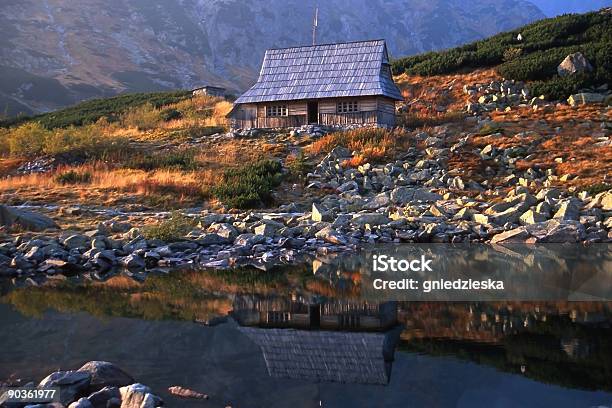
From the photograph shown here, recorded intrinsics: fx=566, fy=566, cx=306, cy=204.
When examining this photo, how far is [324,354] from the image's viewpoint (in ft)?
27.2

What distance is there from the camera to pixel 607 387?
676 centimetres

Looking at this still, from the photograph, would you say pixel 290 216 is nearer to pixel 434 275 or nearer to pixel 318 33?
pixel 434 275

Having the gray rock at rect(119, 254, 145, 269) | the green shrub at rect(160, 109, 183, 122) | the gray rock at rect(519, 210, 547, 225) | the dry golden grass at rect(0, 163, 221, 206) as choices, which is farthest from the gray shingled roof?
the gray rock at rect(119, 254, 145, 269)

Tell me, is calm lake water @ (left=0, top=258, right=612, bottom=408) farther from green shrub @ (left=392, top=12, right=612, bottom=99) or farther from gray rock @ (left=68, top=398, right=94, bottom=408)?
green shrub @ (left=392, top=12, right=612, bottom=99)

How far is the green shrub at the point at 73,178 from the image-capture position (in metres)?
26.8

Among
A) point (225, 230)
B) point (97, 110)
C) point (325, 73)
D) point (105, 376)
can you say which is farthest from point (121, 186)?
point (97, 110)

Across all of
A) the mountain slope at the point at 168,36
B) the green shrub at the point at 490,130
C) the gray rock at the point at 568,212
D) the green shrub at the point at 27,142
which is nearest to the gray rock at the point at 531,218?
the gray rock at the point at 568,212

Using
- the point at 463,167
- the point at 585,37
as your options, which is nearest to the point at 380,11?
the point at 585,37

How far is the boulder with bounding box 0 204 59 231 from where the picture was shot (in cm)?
1886

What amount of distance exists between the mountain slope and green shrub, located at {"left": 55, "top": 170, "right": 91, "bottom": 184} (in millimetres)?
53723

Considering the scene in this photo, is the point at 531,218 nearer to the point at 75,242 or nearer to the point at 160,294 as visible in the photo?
the point at 160,294

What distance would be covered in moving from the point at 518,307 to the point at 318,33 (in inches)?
6137

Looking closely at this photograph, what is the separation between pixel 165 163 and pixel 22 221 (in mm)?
10857

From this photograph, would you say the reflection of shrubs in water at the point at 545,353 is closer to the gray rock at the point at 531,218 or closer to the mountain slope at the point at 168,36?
the gray rock at the point at 531,218
